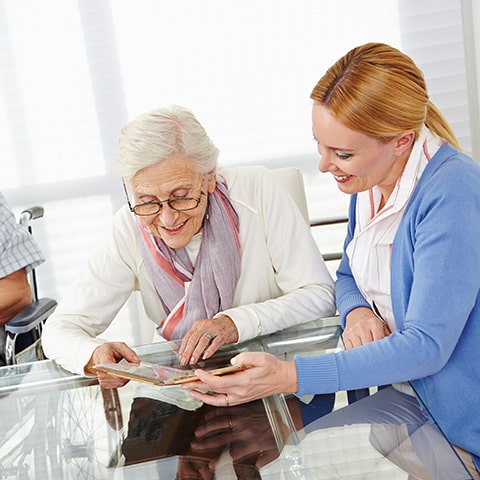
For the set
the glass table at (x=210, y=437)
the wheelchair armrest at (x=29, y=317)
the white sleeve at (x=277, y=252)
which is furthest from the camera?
the wheelchair armrest at (x=29, y=317)

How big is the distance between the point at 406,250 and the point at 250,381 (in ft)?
1.33

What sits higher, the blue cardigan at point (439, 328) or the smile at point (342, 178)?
the smile at point (342, 178)

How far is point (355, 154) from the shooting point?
5.06ft

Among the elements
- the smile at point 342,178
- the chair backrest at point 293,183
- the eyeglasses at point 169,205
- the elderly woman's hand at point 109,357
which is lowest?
the elderly woman's hand at point 109,357

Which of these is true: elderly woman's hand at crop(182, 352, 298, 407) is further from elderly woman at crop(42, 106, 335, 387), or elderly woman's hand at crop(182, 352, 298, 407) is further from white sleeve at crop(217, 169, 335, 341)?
white sleeve at crop(217, 169, 335, 341)

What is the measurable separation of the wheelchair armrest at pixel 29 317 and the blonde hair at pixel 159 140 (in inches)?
26.4

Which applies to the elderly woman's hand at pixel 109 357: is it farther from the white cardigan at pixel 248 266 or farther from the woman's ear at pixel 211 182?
the woman's ear at pixel 211 182

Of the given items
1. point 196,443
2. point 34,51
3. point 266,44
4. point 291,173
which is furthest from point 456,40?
point 196,443

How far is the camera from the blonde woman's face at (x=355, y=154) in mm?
1521

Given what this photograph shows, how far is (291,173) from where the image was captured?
96.5 inches

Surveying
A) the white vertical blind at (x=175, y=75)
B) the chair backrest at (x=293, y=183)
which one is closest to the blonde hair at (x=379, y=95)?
the chair backrest at (x=293, y=183)

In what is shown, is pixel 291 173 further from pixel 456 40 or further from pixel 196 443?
pixel 456 40

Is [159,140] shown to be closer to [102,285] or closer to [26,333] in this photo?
[102,285]

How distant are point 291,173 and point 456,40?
1.73 m
